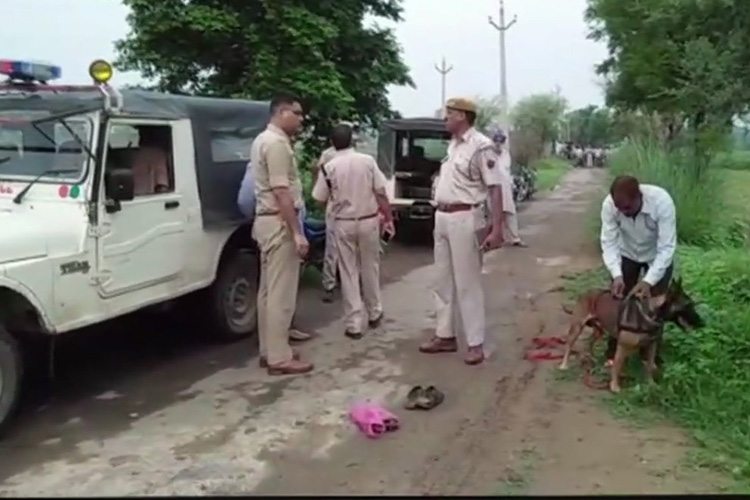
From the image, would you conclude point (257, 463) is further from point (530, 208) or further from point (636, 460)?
point (530, 208)

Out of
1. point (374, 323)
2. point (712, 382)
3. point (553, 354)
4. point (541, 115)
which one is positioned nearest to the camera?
point (712, 382)

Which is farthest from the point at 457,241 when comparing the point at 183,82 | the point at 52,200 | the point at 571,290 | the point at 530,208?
the point at 530,208

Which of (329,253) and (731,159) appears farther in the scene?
(731,159)

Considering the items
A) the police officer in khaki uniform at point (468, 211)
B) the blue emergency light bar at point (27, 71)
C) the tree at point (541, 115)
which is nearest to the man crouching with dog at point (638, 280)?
the police officer in khaki uniform at point (468, 211)

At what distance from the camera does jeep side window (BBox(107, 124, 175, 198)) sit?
5.82 m

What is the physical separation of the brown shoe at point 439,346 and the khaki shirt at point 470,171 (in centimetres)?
112

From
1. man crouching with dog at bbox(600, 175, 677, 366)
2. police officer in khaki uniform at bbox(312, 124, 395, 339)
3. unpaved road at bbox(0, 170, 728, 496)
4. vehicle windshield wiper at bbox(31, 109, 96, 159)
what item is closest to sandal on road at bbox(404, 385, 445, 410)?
unpaved road at bbox(0, 170, 728, 496)

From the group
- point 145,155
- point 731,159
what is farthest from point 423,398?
point 731,159

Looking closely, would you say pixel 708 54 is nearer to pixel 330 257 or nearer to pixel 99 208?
pixel 330 257

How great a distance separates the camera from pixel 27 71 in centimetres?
595

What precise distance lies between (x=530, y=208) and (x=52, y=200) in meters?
16.5

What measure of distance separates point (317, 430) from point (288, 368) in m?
1.18

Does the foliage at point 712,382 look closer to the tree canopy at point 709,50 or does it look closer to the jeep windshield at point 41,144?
the tree canopy at point 709,50

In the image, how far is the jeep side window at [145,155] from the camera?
19.1ft
